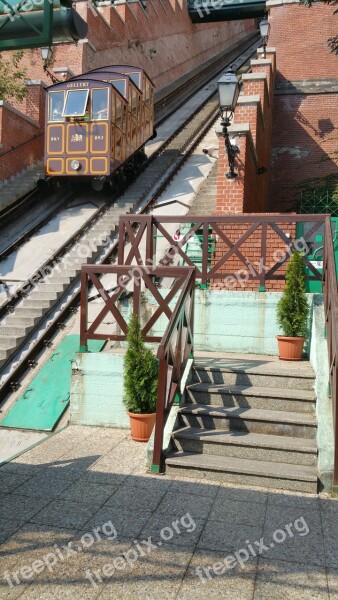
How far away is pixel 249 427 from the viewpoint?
502 centimetres

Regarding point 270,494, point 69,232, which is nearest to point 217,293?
point 270,494

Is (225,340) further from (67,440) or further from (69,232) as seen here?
(69,232)

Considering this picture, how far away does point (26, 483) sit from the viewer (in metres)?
4.35

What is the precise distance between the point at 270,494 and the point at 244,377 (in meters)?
1.63

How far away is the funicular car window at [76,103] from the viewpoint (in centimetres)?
1293

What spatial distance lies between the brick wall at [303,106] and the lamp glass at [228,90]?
7.11m

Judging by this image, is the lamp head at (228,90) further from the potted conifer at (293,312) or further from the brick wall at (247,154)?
the potted conifer at (293,312)

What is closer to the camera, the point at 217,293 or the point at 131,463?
the point at 131,463

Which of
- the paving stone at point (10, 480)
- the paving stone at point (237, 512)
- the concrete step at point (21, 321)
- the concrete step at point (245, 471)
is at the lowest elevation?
the paving stone at point (237, 512)

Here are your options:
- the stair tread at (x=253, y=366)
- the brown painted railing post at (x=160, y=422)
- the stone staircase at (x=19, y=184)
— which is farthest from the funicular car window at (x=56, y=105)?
the brown painted railing post at (x=160, y=422)

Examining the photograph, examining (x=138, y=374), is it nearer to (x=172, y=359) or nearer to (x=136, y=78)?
(x=172, y=359)

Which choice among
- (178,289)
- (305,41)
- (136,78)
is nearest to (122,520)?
(178,289)

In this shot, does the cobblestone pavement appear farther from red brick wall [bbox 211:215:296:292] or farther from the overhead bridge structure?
the overhead bridge structure

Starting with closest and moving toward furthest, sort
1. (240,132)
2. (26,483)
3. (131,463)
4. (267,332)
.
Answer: (26,483) < (131,463) < (267,332) < (240,132)
